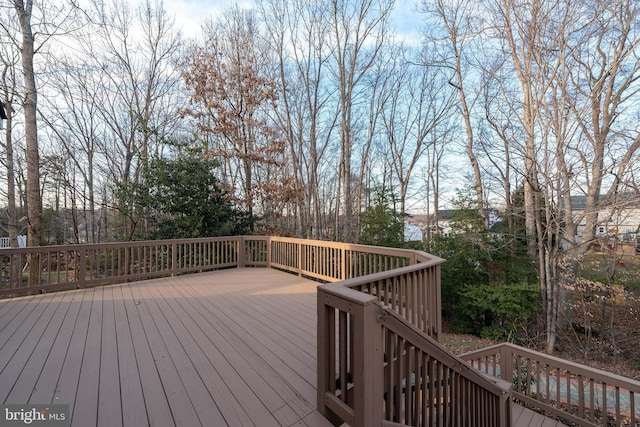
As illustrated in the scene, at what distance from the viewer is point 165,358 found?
2275 mm

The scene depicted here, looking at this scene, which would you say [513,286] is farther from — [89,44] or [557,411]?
[89,44]

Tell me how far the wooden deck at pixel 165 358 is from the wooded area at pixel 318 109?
4.10 meters

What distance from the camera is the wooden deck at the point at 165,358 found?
1651 millimetres

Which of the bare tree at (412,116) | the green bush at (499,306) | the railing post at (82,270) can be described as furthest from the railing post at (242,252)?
the bare tree at (412,116)

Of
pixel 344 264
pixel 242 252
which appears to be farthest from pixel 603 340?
pixel 242 252

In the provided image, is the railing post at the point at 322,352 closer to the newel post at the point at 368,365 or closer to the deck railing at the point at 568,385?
the newel post at the point at 368,365

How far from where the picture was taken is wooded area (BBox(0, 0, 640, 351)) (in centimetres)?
586

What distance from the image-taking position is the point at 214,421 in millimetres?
1555

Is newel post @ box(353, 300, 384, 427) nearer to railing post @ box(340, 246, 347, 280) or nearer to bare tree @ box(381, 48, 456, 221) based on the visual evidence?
railing post @ box(340, 246, 347, 280)

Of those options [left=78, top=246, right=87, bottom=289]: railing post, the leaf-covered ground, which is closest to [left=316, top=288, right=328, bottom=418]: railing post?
[left=78, top=246, right=87, bottom=289]: railing post

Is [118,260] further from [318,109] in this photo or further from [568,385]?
[318,109]

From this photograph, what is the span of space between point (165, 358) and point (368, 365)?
187 cm

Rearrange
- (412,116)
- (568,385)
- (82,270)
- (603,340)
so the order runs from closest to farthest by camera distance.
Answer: (568,385) < (82,270) < (603,340) < (412,116)

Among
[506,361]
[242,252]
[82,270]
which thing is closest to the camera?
[506,361]
